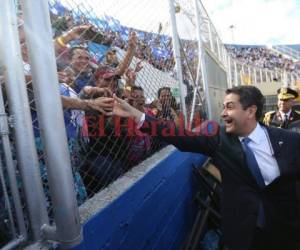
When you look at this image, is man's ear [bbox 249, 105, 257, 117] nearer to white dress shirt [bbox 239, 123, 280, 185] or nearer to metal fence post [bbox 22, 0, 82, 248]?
white dress shirt [bbox 239, 123, 280, 185]

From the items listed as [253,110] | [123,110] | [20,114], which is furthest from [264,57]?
[20,114]

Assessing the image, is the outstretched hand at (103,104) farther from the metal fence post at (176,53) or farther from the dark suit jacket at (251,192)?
the metal fence post at (176,53)

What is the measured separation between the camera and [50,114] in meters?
1.22

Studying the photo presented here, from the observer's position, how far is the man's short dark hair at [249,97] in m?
2.55

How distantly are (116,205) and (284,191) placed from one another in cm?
127

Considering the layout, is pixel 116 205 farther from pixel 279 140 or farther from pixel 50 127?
pixel 279 140

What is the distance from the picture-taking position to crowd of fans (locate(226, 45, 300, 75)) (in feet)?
105

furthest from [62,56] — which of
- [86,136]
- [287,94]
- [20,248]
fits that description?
[287,94]

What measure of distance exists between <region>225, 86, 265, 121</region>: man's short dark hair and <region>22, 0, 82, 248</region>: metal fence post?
5.60 ft

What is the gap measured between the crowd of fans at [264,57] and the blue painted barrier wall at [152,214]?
3030cm

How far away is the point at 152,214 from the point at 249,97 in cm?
120

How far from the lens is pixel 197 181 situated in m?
4.07

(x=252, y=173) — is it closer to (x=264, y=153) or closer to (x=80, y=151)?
(x=264, y=153)

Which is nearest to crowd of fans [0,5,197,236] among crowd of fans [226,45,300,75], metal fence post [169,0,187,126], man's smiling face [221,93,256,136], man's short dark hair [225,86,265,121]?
man's smiling face [221,93,256,136]
